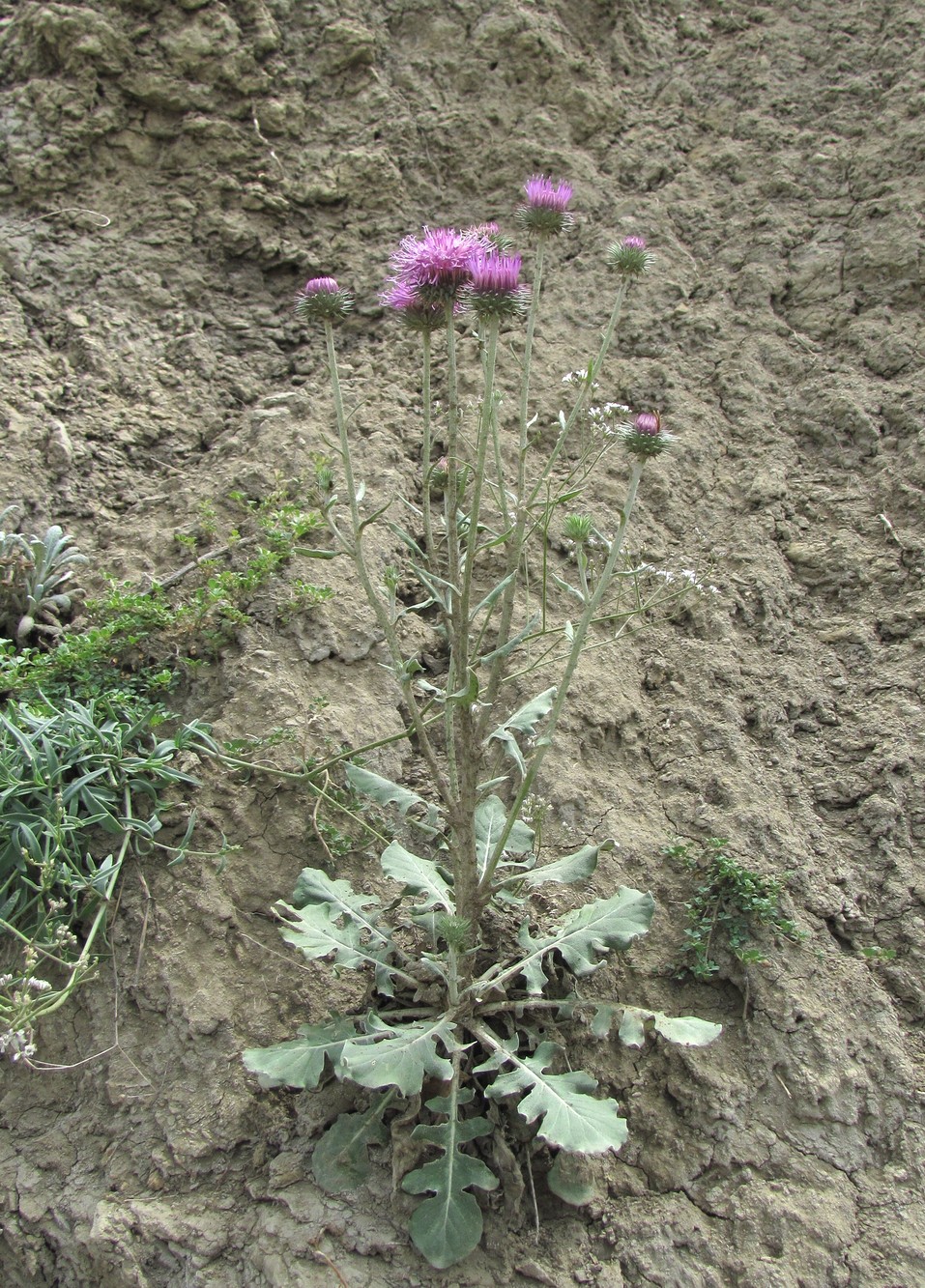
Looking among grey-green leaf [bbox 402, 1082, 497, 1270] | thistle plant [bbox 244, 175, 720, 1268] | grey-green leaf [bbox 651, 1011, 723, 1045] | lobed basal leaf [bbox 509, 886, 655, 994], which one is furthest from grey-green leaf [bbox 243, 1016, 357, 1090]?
grey-green leaf [bbox 651, 1011, 723, 1045]

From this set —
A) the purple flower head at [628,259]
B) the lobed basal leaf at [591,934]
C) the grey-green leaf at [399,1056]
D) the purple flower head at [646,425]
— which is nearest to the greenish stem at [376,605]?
the lobed basal leaf at [591,934]

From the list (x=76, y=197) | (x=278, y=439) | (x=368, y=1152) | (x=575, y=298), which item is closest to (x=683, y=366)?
(x=575, y=298)

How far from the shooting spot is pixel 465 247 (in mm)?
2686

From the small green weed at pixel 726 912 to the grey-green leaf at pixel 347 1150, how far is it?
107 centimetres

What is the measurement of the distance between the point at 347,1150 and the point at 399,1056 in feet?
1.14

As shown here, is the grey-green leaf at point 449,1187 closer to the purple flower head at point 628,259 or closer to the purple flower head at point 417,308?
the purple flower head at point 417,308

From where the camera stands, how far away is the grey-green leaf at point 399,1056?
2311 millimetres

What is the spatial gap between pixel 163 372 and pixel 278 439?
948 millimetres

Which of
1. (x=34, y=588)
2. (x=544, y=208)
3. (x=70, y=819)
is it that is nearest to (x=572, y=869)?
(x=70, y=819)

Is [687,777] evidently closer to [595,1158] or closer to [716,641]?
[716,641]

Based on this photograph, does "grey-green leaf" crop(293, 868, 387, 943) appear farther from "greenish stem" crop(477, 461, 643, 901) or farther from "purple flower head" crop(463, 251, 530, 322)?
"purple flower head" crop(463, 251, 530, 322)

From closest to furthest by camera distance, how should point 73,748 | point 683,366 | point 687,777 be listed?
point 73,748 → point 687,777 → point 683,366

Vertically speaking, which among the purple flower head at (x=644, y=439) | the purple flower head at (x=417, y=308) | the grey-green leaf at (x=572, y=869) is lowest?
the grey-green leaf at (x=572, y=869)

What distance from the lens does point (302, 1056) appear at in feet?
8.15
